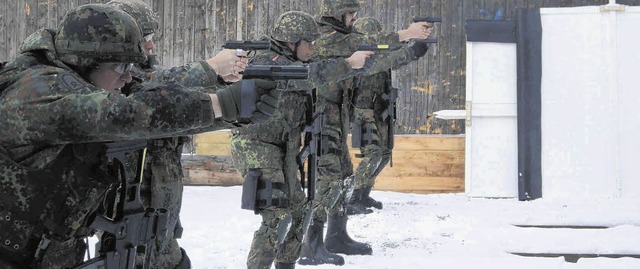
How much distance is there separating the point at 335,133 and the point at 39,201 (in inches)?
162

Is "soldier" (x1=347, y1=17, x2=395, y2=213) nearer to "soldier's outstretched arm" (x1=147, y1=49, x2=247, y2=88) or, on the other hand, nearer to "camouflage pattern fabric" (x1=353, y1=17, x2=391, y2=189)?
"camouflage pattern fabric" (x1=353, y1=17, x2=391, y2=189)

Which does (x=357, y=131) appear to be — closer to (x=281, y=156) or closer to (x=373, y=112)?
(x=373, y=112)

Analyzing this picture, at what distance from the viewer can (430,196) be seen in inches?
409

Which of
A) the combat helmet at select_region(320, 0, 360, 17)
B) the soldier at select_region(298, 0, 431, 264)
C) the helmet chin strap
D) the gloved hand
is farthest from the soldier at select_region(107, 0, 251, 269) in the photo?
the combat helmet at select_region(320, 0, 360, 17)

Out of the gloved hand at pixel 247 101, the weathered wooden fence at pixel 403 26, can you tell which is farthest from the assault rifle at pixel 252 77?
the weathered wooden fence at pixel 403 26

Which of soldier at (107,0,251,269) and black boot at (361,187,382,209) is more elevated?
soldier at (107,0,251,269)

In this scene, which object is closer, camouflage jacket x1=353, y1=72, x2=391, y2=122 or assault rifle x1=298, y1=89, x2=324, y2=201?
assault rifle x1=298, y1=89, x2=324, y2=201

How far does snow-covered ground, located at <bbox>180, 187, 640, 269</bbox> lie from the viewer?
21.4 ft

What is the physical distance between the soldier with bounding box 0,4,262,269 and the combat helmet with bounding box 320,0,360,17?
4.13m

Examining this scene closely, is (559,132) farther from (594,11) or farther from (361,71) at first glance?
(361,71)

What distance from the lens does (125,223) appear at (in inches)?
113

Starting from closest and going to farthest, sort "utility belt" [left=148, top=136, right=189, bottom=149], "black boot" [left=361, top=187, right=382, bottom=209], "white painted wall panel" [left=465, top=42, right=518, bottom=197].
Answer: "utility belt" [left=148, top=136, right=189, bottom=149], "black boot" [left=361, top=187, right=382, bottom=209], "white painted wall panel" [left=465, top=42, right=518, bottom=197]

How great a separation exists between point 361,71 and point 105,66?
3.65m

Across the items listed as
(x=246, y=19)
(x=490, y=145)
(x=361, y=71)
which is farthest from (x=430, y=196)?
(x=361, y=71)
